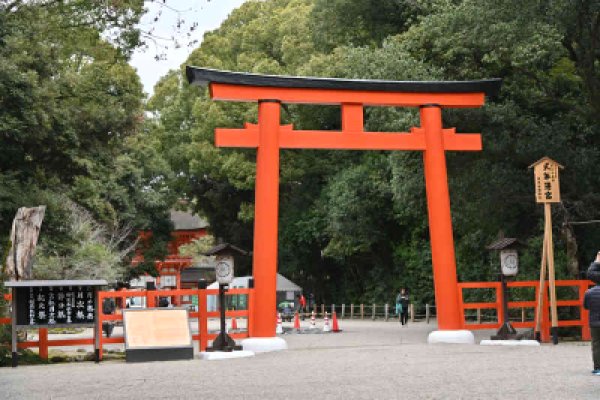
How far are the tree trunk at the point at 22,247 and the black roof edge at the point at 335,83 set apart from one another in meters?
4.36

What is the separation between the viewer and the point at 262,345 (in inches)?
677

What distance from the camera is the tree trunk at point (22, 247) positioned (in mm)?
16469

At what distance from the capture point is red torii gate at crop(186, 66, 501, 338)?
17703 millimetres

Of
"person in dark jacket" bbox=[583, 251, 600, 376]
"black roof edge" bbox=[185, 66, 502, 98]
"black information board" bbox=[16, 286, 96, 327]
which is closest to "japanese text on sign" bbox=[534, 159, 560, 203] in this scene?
"black roof edge" bbox=[185, 66, 502, 98]

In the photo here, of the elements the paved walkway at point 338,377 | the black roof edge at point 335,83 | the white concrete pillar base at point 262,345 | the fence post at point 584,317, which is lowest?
the paved walkway at point 338,377

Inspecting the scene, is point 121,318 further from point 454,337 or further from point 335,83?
point 454,337

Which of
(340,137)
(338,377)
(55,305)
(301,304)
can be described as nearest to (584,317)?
(340,137)

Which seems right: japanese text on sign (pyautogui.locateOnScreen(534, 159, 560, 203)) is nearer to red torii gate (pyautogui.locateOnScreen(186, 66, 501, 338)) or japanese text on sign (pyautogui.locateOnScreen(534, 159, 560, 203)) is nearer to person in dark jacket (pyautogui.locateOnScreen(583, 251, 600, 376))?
red torii gate (pyautogui.locateOnScreen(186, 66, 501, 338))

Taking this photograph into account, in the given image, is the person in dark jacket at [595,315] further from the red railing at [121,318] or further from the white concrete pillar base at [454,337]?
the red railing at [121,318]

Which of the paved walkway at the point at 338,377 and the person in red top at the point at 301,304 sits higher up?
the person in red top at the point at 301,304

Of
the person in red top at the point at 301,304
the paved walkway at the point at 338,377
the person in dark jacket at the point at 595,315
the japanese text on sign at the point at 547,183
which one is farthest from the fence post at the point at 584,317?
the person in red top at the point at 301,304

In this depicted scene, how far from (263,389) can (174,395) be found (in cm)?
105

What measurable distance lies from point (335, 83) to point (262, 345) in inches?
230

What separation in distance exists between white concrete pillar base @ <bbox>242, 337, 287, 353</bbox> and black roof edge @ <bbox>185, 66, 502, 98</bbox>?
5.30 m
